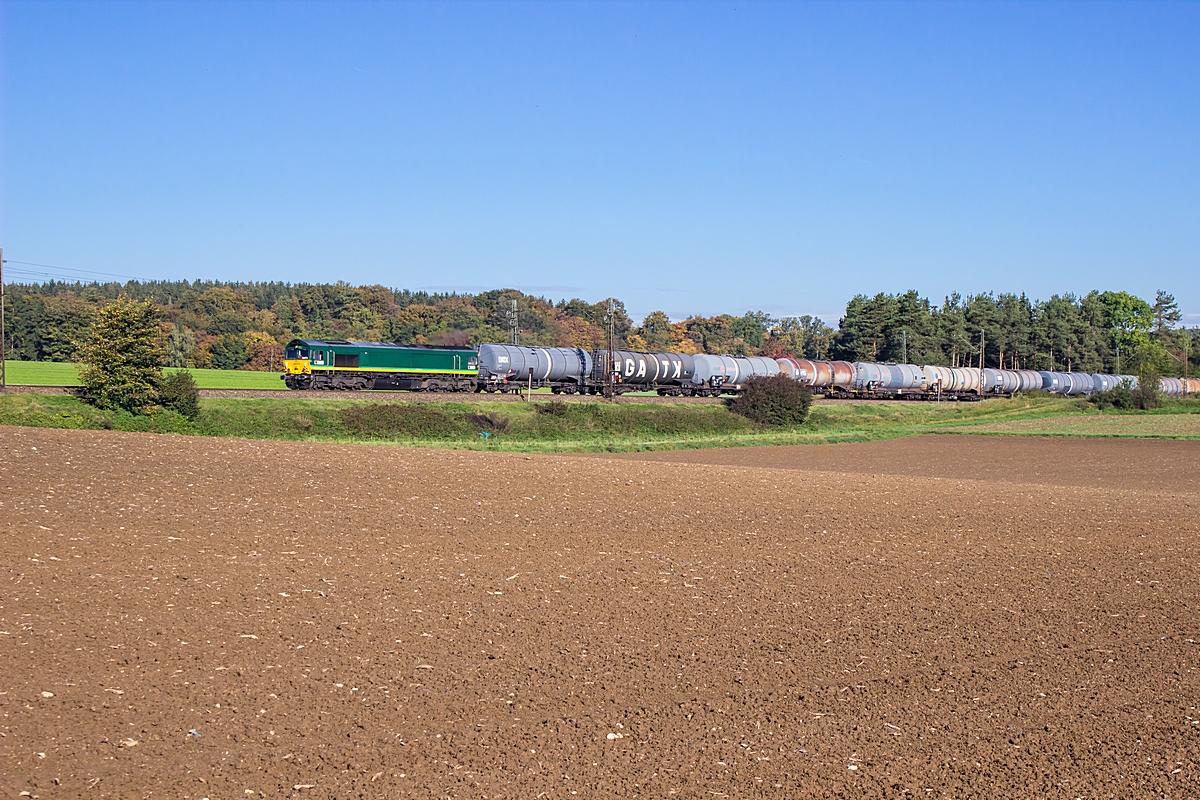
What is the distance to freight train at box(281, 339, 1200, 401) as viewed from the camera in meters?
59.8

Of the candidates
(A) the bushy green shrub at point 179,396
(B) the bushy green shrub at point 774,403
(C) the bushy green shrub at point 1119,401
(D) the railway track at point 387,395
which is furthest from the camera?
(C) the bushy green shrub at point 1119,401

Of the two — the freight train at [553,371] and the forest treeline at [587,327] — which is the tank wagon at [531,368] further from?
the forest treeline at [587,327]

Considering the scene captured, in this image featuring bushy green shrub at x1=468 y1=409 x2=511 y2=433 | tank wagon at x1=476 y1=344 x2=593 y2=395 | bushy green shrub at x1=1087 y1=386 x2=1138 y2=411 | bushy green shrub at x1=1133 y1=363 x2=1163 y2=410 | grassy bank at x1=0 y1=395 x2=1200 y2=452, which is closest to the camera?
grassy bank at x1=0 y1=395 x2=1200 y2=452

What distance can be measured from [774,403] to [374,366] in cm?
2531

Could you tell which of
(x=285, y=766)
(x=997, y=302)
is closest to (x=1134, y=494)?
(x=285, y=766)

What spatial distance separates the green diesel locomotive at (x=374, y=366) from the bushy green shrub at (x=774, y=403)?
18082mm

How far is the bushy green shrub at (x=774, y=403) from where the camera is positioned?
58.8 metres

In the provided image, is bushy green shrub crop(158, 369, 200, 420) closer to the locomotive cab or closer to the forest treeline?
the locomotive cab

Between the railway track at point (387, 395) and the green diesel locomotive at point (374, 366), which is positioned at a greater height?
the green diesel locomotive at point (374, 366)

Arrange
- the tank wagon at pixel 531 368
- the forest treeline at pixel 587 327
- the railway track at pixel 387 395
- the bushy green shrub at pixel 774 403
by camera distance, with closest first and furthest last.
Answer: the railway track at pixel 387 395 < the bushy green shrub at pixel 774 403 < the tank wagon at pixel 531 368 < the forest treeline at pixel 587 327

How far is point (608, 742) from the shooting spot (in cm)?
804

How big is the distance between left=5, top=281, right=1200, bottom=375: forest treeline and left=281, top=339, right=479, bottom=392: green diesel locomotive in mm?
42193

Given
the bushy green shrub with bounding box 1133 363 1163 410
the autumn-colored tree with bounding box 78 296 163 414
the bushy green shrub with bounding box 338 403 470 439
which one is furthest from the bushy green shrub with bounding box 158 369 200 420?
the bushy green shrub with bounding box 1133 363 1163 410

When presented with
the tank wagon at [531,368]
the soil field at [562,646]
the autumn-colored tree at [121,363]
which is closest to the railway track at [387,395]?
the tank wagon at [531,368]
